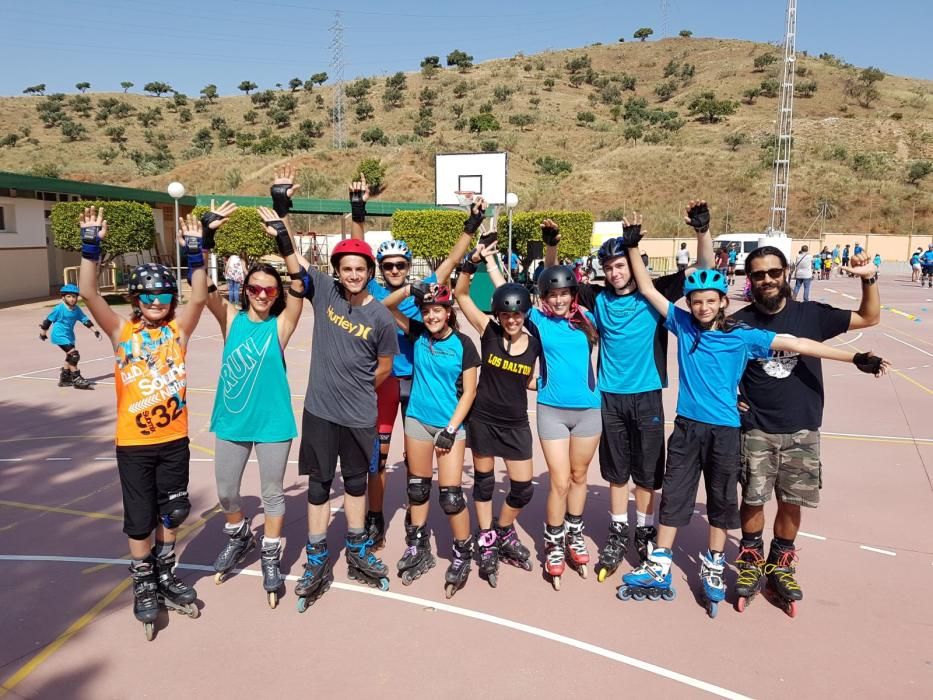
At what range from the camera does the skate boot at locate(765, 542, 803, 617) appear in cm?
420

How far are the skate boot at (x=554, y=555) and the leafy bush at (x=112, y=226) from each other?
23689 millimetres

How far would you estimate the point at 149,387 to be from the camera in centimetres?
402

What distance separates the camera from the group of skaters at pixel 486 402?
409cm

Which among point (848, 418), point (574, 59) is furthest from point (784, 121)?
point (574, 59)

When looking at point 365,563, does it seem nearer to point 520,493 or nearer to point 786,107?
point 520,493

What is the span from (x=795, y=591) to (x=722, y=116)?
79.3 meters

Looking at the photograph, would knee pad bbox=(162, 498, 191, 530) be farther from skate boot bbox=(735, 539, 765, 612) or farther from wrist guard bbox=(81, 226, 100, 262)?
skate boot bbox=(735, 539, 765, 612)

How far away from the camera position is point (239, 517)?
15.2 feet

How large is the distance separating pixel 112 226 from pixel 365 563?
78.4 feet

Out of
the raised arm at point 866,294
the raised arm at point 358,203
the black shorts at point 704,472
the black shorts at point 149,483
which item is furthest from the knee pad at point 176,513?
the raised arm at point 866,294

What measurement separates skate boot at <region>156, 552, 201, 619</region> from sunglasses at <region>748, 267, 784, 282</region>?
3.91 m

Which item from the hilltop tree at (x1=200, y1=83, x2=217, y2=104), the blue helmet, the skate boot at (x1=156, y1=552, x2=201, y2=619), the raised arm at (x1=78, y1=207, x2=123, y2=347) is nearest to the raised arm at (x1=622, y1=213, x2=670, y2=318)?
the blue helmet

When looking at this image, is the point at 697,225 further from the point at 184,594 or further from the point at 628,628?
the point at 184,594

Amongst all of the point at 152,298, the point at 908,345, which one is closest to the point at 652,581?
the point at 152,298
